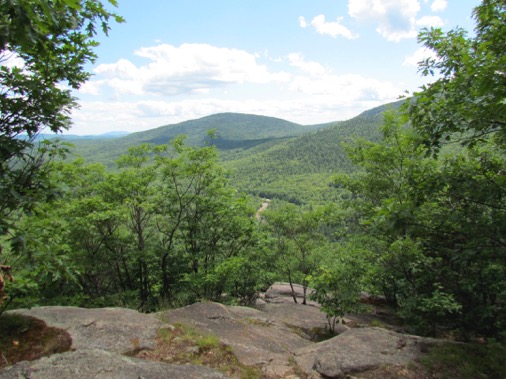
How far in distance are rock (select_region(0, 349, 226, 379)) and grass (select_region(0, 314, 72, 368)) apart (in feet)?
2.17

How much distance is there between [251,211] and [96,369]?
37.2ft

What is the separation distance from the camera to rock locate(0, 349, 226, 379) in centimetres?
443

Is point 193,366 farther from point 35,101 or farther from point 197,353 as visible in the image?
point 35,101

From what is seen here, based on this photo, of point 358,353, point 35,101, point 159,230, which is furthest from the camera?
point 159,230

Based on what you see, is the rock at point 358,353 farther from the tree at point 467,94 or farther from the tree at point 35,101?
the tree at point 35,101

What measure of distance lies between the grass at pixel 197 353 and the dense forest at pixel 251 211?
220 cm

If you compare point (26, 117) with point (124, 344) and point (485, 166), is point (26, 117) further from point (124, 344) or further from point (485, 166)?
point (485, 166)

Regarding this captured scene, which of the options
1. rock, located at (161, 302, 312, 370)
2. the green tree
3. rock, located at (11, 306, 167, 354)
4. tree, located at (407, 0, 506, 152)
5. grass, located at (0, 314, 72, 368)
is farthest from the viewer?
the green tree

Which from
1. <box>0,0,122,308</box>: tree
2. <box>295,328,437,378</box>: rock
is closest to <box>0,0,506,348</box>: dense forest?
<box>0,0,122,308</box>: tree

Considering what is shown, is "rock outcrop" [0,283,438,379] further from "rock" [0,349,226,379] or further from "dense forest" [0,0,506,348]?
"dense forest" [0,0,506,348]

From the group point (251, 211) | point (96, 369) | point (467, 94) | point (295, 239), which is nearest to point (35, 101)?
point (96, 369)

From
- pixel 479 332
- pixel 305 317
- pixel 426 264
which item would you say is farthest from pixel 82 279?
pixel 479 332

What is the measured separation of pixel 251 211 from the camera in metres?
15.6

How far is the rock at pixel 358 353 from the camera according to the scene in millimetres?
6262
